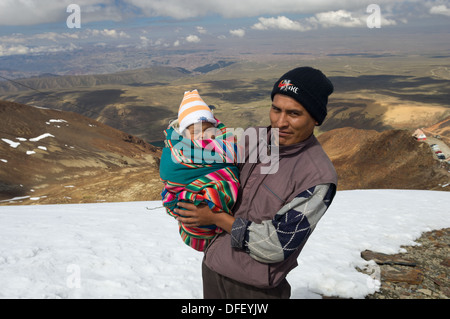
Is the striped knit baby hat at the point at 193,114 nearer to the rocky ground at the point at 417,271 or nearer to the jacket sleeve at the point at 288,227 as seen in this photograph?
the jacket sleeve at the point at 288,227

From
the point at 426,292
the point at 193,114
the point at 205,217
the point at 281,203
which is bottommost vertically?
the point at 426,292

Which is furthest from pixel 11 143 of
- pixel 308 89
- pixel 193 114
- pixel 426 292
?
pixel 308 89

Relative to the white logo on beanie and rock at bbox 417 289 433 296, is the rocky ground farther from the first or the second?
the white logo on beanie

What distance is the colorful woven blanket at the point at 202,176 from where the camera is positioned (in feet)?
6.44

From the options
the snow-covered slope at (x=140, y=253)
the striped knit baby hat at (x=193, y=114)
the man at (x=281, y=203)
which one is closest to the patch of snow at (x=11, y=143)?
the snow-covered slope at (x=140, y=253)

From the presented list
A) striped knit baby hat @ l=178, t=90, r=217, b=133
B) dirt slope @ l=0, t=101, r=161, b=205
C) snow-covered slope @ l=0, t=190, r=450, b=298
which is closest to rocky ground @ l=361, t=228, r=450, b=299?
snow-covered slope @ l=0, t=190, r=450, b=298

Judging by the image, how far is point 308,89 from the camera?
192cm

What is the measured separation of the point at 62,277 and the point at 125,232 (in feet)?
8.83

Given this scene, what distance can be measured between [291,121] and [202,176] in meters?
0.70

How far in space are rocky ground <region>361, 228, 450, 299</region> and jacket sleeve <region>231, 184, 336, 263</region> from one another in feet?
12.3

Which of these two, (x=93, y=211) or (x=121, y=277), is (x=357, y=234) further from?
(x=93, y=211)

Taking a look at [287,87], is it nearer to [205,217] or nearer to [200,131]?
[200,131]

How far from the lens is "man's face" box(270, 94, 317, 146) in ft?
6.41

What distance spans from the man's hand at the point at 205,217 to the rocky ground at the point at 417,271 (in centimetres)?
389
